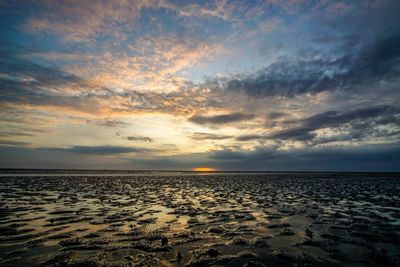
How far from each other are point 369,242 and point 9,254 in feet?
44.4

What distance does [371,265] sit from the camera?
7.65 m

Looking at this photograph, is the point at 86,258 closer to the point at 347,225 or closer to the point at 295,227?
the point at 295,227

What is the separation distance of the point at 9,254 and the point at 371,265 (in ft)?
38.8

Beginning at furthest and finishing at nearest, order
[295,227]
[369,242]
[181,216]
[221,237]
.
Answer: [181,216] < [295,227] < [221,237] < [369,242]

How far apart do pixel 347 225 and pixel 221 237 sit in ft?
24.2

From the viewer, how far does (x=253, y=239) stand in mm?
10430

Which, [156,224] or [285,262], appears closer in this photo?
[285,262]

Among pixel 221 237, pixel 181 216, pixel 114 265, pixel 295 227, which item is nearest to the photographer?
pixel 114 265

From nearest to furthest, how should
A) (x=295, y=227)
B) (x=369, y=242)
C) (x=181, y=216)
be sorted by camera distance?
(x=369, y=242) < (x=295, y=227) < (x=181, y=216)

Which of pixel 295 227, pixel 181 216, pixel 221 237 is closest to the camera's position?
pixel 221 237

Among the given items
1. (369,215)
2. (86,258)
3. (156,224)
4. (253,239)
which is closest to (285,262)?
(253,239)

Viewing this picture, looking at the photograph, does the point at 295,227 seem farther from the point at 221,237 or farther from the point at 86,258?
the point at 86,258

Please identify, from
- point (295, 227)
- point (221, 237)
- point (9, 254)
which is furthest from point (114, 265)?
point (295, 227)

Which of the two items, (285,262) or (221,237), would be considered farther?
(221,237)
